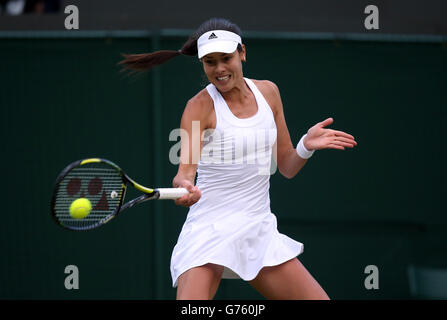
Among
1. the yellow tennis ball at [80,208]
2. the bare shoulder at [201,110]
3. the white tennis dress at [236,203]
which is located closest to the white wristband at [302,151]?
the white tennis dress at [236,203]

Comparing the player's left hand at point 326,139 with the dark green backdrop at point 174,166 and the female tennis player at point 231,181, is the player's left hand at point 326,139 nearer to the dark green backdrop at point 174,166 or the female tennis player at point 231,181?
the female tennis player at point 231,181

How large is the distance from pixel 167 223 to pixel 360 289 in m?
1.44

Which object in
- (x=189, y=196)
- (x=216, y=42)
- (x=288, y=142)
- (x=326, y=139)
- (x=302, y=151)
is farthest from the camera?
(x=288, y=142)

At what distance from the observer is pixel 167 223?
5109 mm

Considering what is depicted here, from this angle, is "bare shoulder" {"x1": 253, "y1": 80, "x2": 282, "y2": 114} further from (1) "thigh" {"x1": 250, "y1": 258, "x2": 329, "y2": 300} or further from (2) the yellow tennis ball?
(2) the yellow tennis ball

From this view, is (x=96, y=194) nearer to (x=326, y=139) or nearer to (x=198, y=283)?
(x=198, y=283)

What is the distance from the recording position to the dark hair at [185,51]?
125 inches

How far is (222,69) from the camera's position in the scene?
3.09m

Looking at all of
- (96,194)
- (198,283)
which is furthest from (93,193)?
(198,283)

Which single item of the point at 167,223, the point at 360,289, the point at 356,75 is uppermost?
the point at 356,75

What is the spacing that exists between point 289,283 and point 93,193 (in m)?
0.89

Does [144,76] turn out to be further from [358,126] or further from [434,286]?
[434,286]

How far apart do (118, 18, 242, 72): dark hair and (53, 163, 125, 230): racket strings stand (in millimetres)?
Result: 717
